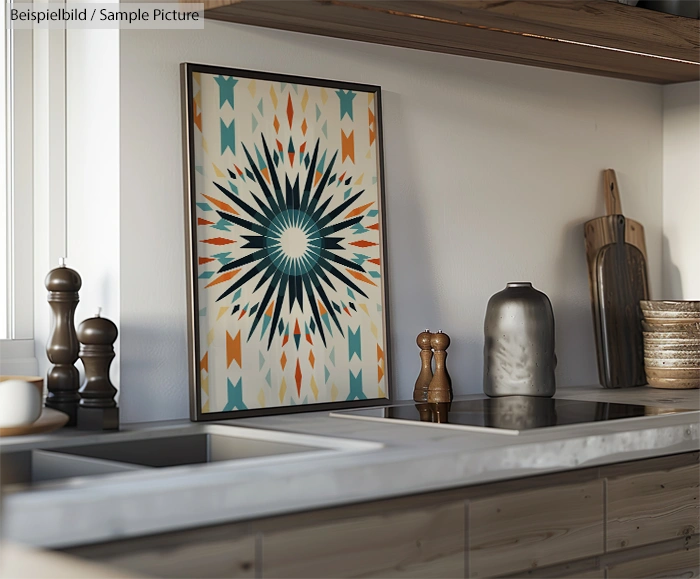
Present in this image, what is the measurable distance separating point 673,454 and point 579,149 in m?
1.02

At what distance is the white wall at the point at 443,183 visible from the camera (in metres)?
1.87

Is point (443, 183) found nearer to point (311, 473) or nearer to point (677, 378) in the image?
point (677, 378)

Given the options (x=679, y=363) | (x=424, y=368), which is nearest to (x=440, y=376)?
(x=424, y=368)

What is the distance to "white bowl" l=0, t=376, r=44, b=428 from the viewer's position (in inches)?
61.9

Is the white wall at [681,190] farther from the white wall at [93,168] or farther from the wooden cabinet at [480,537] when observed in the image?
the white wall at [93,168]

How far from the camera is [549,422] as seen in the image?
176 centimetres

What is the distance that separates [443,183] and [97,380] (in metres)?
0.96

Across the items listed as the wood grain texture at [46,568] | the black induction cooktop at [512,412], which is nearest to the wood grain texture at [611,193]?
the black induction cooktop at [512,412]

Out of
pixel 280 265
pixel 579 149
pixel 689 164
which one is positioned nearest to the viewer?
pixel 280 265

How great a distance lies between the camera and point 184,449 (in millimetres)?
1784

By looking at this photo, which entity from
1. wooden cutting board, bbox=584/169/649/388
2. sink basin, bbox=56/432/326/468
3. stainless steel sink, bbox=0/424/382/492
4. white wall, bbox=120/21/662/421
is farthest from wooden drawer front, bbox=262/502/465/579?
wooden cutting board, bbox=584/169/649/388

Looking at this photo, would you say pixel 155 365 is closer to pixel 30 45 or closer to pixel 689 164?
pixel 30 45

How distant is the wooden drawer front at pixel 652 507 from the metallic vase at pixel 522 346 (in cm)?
43

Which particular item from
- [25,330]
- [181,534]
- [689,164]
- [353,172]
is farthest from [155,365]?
[689,164]
